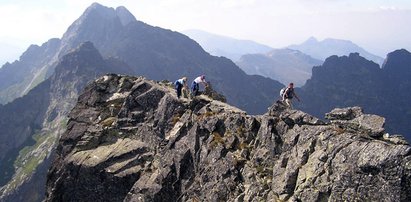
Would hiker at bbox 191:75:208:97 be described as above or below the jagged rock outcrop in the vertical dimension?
above

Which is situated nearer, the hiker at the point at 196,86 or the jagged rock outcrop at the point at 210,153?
the jagged rock outcrop at the point at 210,153

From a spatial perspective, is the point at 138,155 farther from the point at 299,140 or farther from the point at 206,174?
the point at 299,140

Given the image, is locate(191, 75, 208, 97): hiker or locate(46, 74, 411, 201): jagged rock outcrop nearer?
locate(46, 74, 411, 201): jagged rock outcrop

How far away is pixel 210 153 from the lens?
43.7m

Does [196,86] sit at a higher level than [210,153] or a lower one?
higher

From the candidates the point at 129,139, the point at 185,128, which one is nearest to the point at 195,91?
the point at 185,128

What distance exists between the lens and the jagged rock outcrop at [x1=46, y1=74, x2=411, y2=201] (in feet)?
102

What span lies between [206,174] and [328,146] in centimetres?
1336

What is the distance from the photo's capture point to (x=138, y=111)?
55844mm

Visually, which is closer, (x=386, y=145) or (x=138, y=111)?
(x=386, y=145)

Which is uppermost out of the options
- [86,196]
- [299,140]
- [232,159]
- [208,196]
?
[299,140]

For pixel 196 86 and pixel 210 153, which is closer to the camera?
pixel 210 153

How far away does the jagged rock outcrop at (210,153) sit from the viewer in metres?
31.1

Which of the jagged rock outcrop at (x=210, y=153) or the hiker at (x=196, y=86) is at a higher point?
the hiker at (x=196, y=86)
